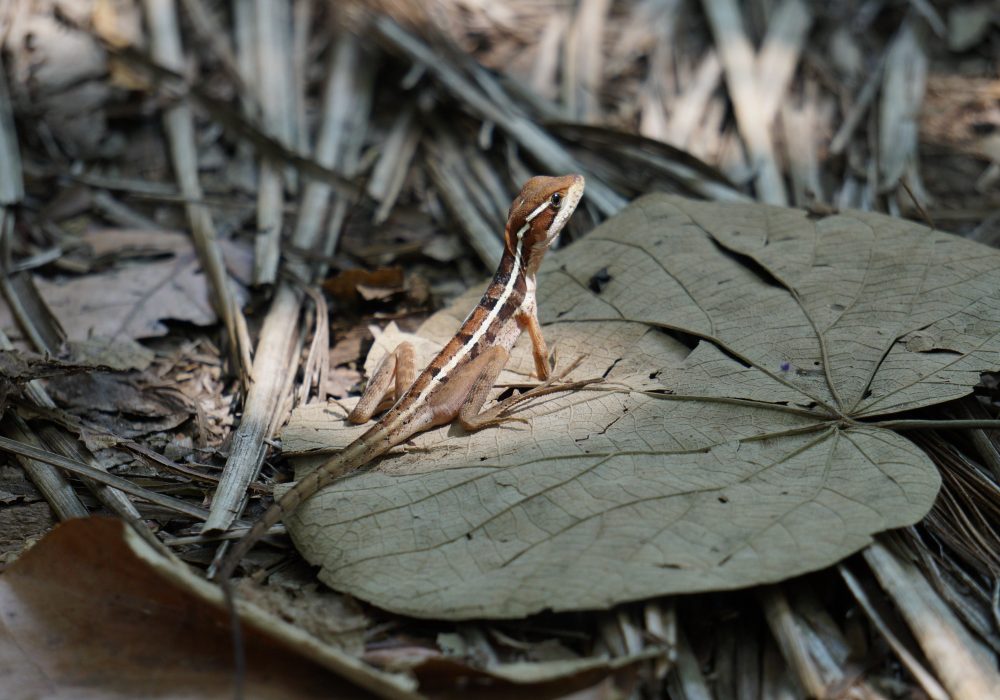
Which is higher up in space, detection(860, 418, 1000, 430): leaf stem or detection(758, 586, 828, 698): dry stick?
detection(860, 418, 1000, 430): leaf stem

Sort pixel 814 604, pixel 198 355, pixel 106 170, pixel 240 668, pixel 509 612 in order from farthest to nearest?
pixel 106 170 → pixel 198 355 → pixel 814 604 → pixel 509 612 → pixel 240 668

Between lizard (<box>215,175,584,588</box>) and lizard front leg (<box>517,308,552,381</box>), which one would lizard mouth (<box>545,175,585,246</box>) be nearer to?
lizard (<box>215,175,584,588</box>)

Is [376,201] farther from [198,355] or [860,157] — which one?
[860,157]

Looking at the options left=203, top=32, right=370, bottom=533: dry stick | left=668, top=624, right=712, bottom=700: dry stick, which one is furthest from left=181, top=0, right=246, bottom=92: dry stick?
left=668, top=624, right=712, bottom=700: dry stick

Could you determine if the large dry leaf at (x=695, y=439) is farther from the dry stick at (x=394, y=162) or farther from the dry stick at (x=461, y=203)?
the dry stick at (x=394, y=162)

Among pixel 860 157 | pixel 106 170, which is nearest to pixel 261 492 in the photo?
pixel 106 170

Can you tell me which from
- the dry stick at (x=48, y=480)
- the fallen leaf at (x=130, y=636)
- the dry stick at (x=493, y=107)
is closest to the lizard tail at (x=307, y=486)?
the fallen leaf at (x=130, y=636)

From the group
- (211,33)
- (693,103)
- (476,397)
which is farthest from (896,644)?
(211,33)
